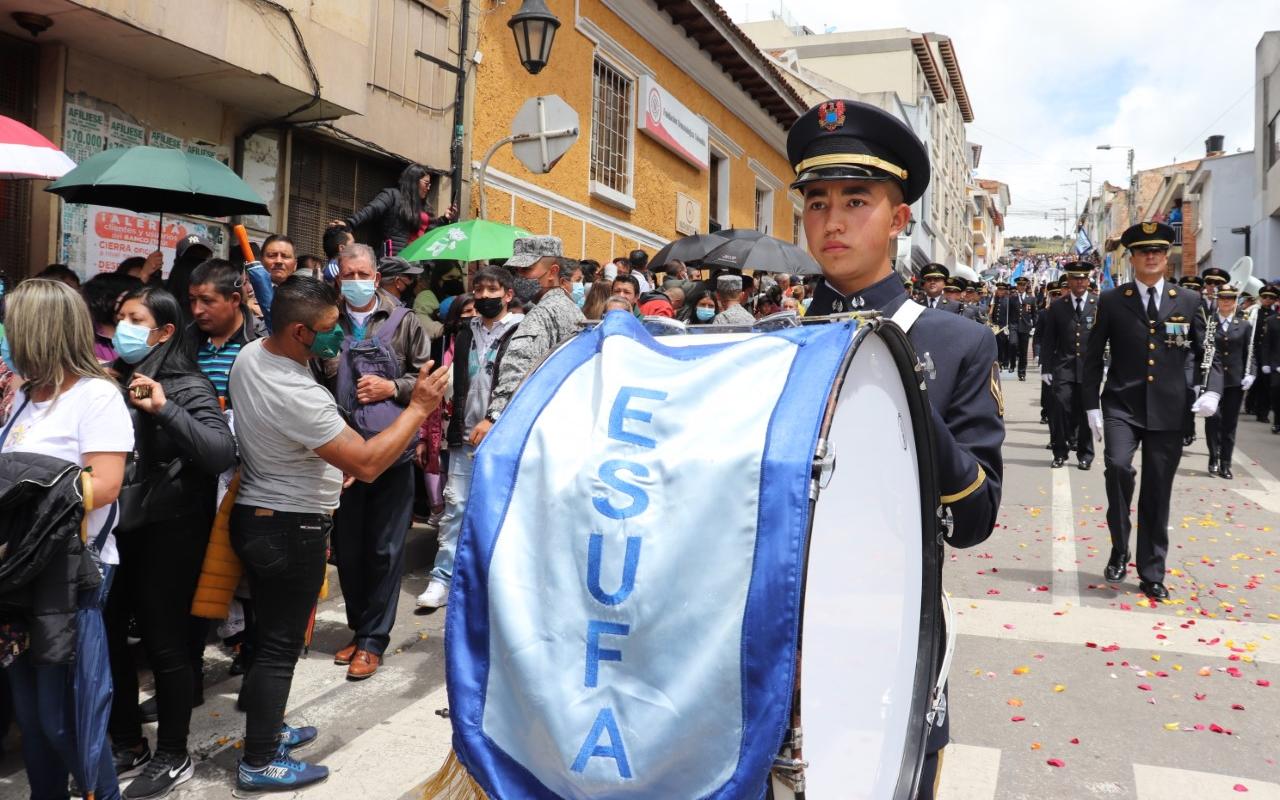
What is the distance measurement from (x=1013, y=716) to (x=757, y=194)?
62.0ft

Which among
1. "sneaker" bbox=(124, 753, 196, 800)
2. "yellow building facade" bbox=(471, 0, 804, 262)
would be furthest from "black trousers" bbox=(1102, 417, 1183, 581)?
"yellow building facade" bbox=(471, 0, 804, 262)

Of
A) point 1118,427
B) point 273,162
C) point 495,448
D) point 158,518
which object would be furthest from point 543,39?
point 495,448

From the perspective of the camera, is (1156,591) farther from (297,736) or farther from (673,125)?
(673,125)

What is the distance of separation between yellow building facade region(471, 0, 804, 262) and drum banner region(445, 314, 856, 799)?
372 inches

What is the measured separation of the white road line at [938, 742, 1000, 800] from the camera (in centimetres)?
362

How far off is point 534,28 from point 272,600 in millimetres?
6854

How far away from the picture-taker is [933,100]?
46.2 metres

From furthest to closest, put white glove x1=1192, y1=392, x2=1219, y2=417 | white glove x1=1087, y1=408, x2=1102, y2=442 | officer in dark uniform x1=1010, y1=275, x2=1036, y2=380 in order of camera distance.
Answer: officer in dark uniform x1=1010, y1=275, x2=1036, y2=380 < white glove x1=1192, y1=392, x2=1219, y2=417 < white glove x1=1087, y1=408, x2=1102, y2=442

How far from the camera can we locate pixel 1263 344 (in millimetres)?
15430

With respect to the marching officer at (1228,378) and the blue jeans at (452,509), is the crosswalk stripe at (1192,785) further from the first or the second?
the marching officer at (1228,378)

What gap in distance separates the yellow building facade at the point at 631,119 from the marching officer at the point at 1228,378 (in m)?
5.78

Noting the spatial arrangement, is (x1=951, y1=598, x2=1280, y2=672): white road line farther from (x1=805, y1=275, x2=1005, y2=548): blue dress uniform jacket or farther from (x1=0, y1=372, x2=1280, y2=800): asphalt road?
(x1=805, y1=275, x2=1005, y2=548): blue dress uniform jacket

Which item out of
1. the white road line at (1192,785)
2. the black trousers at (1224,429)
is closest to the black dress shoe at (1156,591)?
the white road line at (1192,785)

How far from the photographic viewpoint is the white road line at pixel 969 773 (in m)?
3.62
